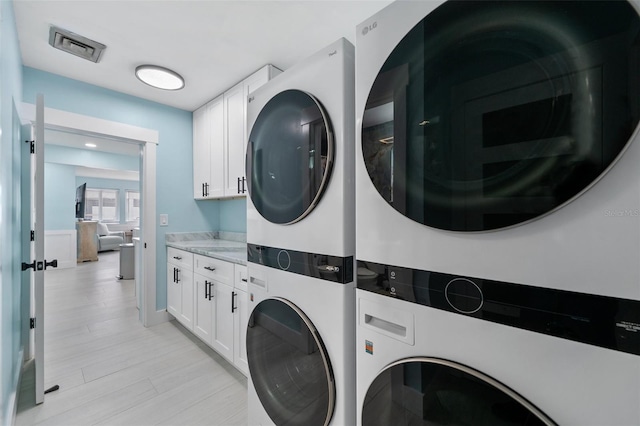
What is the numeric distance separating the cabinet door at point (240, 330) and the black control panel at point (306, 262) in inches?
26.1

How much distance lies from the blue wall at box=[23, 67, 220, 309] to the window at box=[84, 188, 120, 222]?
757 centimetres

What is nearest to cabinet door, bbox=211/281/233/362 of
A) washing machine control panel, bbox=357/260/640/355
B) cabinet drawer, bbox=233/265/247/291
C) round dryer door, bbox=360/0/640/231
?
cabinet drawer, bbox=233/265/247/291

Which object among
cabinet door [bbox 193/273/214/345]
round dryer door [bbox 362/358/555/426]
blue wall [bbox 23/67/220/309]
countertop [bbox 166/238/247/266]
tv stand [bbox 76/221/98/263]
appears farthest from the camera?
tv stand [bbox 76/221/98/263]

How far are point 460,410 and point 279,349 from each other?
723 millimetres

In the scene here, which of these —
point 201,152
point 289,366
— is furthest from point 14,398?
point 201,152

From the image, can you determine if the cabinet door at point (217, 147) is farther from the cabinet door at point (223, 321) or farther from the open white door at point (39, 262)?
the open white door at point (39, 262)

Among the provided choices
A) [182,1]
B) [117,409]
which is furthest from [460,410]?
[182,1]

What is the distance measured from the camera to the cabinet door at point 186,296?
2.42 meters

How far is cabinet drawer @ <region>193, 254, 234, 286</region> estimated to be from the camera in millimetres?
1896

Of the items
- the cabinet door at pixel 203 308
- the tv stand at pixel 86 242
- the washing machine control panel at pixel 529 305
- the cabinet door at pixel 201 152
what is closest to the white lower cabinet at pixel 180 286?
the cabinet door at pixel 203 308

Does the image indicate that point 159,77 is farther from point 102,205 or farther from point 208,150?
point 102,205

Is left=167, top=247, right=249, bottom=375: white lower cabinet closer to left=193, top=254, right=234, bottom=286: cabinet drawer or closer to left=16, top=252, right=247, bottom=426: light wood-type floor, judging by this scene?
left=193, top=254, right=234, bottom=286: cabinet drawer

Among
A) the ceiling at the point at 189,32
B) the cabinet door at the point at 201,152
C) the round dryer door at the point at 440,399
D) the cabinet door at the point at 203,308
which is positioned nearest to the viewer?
the round dryer door at the point at 440,399

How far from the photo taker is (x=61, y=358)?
2145 millimetres
